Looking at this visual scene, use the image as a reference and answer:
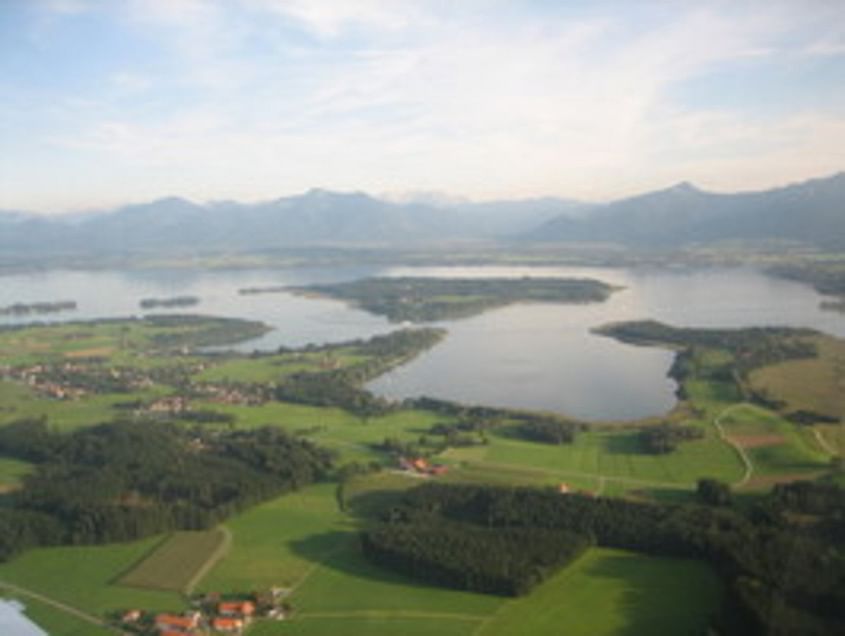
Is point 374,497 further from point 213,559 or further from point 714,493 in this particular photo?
point 714,493

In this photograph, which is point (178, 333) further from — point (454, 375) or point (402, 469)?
point (402, 469)

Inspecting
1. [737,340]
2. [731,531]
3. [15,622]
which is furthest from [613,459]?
Answer: [737,340]

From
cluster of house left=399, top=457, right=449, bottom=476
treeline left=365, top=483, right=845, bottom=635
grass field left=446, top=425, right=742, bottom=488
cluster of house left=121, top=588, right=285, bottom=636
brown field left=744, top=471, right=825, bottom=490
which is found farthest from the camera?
cluster of house left=399, top=457, right=449, bottom=476

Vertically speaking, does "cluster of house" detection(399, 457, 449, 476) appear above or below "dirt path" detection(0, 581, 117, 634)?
above

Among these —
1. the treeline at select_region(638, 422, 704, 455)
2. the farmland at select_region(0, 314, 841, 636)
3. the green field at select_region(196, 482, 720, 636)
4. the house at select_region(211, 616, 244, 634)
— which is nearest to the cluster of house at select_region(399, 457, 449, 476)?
the farmland at select_region(0, 314, 841, 636)

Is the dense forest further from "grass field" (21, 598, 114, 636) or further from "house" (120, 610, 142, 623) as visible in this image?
"house" (120, 610, 142, 623)

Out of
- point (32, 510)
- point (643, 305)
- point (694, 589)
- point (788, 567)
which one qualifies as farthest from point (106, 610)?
point (643, 305)

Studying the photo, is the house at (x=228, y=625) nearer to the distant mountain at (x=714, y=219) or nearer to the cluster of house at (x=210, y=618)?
the cluster of house at (x=210, y=618)
